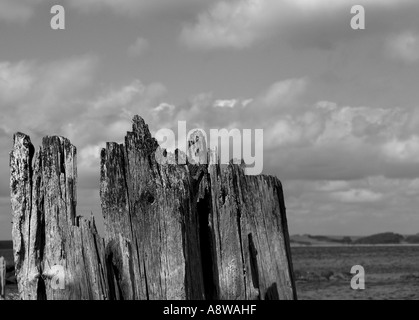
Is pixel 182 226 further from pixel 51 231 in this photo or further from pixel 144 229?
pixel 51 231

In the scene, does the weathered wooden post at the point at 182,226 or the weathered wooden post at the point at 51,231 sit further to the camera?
the weathered wooden post at the point at 51,231

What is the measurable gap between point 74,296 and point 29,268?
33.2 inches

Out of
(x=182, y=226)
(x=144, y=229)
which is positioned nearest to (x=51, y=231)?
(x=144, y=229)

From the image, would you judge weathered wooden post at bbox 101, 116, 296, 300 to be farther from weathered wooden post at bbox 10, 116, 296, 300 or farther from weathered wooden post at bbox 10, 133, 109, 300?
weathered wooden post at bbox 10, 133, 109, 300

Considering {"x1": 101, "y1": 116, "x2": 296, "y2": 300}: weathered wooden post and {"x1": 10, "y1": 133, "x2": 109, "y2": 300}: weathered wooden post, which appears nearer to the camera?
{"x1": 101, "y1": 116, "x2": 296, "y2": 300}: weathered wooden post

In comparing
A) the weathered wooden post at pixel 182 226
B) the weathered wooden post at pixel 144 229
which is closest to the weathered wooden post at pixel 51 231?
the weathered wooden post at pixel 144 229

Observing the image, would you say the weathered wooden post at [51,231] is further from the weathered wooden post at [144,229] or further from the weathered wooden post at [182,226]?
the weathered wooden post at [182,226]

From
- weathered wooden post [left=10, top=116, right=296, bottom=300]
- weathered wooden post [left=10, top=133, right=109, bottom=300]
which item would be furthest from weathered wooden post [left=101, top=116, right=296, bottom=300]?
weathered wooden post [left=10, top=133, right=109, bottom=300]

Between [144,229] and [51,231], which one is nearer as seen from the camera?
[144,229]

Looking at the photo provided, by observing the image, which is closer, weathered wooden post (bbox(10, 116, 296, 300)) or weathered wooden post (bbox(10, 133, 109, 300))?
weathered wooden post (bbox(10, 116, 296, 300))

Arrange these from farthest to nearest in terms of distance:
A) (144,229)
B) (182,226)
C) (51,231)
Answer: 1. (51,231)
2. (144,229)
3. (182,226)

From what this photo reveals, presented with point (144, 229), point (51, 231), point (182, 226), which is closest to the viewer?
point (182, 226)
